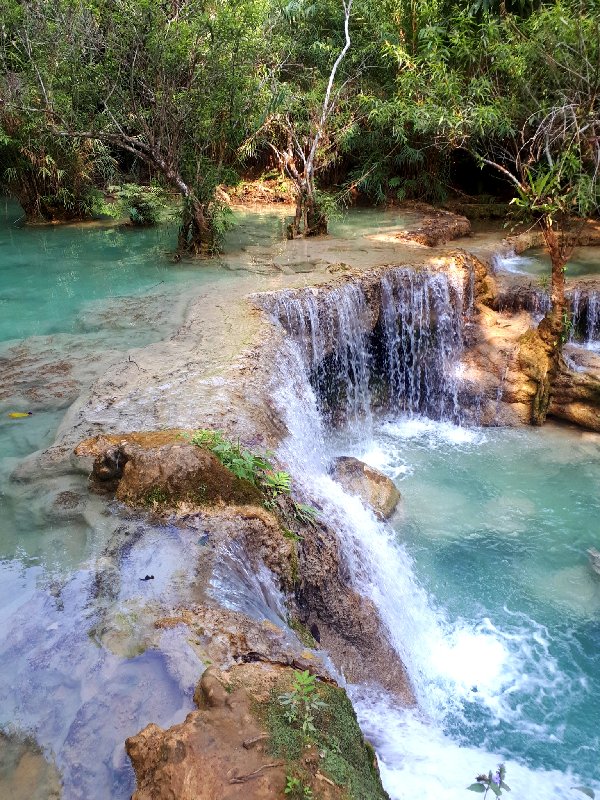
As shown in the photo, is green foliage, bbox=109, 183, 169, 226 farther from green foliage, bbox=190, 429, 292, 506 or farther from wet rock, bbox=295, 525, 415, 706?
wet rock, bbox=295, 525, 415, 706

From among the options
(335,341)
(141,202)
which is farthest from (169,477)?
(141,202)

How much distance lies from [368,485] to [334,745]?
379 centimetres

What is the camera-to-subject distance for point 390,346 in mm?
8438

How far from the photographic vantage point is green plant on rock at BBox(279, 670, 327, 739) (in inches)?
92.4

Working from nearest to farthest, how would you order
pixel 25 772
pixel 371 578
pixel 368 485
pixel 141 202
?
pixel 25 772
pixel 371 578
pixel 368 485
pixel 141 202

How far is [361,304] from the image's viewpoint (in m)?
7.93

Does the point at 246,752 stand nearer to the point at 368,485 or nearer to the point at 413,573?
the point at 413,573

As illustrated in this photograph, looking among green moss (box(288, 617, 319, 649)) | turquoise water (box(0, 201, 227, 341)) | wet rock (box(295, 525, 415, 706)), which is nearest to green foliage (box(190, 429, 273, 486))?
wet rock (box(295, 525, 415, 706))

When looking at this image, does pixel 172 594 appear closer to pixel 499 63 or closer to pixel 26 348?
pixel 26 348

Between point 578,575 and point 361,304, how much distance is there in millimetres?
4037

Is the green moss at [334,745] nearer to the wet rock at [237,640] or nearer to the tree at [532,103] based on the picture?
the wet rock at [237,640]

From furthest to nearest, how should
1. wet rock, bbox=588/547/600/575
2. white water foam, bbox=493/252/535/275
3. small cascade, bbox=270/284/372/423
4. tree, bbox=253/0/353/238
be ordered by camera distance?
tree, bbox=253/0/353/238 → white water foam, bbox=493/252/535/275 → small cascade, bbox=270/284/372/423 → wet rock, bbox=588/547/600/575

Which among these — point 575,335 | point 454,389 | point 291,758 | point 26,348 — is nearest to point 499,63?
point 575,335

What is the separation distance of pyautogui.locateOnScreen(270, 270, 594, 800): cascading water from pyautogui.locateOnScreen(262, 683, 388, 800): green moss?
66cm
